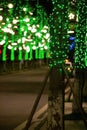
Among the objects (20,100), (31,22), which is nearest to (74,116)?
(20,100)

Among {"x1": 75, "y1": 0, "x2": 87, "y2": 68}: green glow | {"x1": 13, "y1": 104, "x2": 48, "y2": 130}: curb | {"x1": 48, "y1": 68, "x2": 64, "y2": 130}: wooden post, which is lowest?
{"x1": 13, "y1": 104, "x2": 48, "y2": 130}: curb

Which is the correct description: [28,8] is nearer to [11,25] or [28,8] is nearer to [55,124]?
[11,25]

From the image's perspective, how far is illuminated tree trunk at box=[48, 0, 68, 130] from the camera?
10.6 meters

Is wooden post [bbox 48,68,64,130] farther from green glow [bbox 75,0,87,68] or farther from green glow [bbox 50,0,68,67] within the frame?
green glow [bbox 75,0,87,68]

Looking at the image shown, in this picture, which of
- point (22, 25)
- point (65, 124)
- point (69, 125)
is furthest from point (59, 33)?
point (22, 25)

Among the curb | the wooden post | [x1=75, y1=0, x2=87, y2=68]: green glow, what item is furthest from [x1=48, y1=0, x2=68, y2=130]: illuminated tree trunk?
the curb

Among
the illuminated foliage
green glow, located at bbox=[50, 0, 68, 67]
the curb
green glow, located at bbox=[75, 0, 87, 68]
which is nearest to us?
green glow, located at bbox=[50, 0, 68, 67]

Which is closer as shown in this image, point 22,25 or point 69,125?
point 69,125

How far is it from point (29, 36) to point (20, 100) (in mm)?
4418

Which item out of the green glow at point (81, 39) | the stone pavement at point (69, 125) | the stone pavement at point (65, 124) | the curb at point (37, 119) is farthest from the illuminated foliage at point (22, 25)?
the green glow at point (81, 39)

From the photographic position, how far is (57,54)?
10.5 meters

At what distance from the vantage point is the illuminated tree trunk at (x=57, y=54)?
1055cm

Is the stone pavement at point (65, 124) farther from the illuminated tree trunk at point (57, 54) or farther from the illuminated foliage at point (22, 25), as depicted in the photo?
the illuminated foliage at point (22, 25)

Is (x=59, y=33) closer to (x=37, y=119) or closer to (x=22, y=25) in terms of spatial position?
(x=37, y=119)
